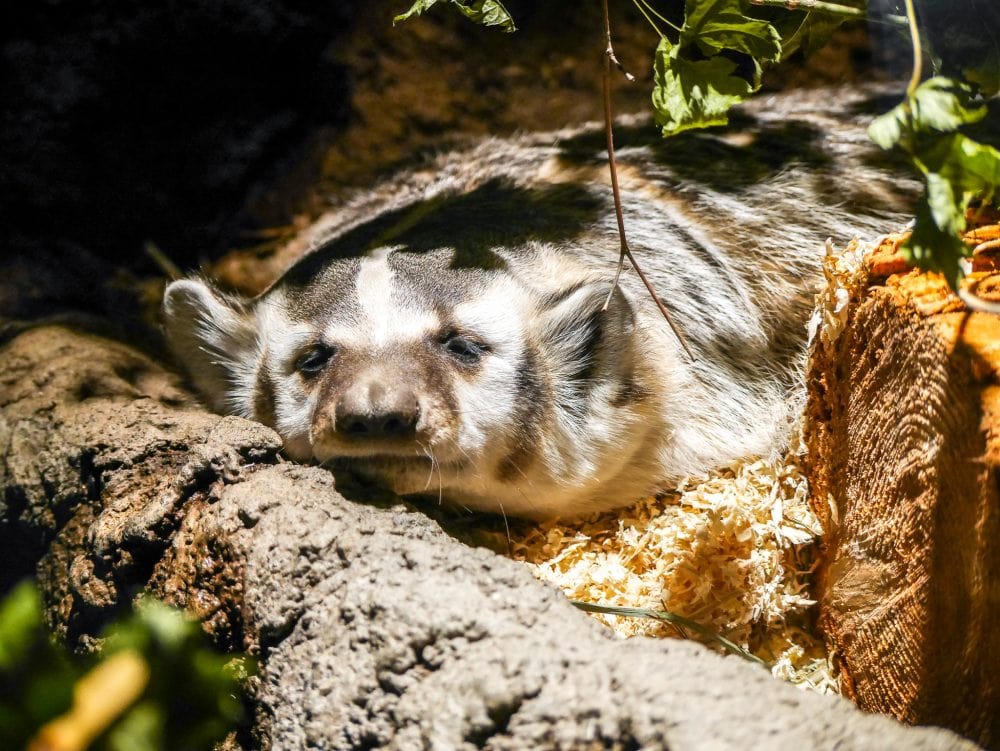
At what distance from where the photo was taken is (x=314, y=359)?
8.29ft

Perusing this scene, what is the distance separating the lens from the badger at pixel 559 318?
7.80 feet

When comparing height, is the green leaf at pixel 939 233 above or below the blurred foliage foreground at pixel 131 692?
above

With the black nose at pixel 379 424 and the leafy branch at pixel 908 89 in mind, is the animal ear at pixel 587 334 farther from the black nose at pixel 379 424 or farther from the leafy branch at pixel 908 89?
the black nose at pixel 379 424

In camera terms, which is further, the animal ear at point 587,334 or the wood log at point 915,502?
the animal ear at point 587,334

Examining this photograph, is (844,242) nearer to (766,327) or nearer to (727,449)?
(766,327)

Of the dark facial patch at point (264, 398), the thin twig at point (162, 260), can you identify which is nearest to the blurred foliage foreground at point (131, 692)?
the dark facial patch at point (264, 398)

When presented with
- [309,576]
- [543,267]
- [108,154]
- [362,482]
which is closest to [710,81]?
[543,267]

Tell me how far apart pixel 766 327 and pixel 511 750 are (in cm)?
194

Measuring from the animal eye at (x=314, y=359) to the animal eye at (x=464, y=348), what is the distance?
321mm

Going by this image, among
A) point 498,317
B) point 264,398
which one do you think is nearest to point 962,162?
point 498,317

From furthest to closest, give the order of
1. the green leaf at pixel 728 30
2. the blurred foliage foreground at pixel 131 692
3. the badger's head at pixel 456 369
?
the badger's head at pixel 456 369 → the green leaf at pixel 728 30 → the blurred foliage foreground at pixel 131 692

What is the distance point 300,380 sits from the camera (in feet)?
8.41

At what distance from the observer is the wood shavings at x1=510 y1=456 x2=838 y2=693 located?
7.67 feet

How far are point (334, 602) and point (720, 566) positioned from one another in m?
1.14
